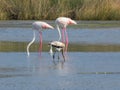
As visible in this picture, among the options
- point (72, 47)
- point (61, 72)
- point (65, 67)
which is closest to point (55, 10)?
point (72, 47)

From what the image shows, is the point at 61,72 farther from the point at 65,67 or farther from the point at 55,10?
the point at 55,10

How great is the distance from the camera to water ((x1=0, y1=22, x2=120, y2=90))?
11328mm

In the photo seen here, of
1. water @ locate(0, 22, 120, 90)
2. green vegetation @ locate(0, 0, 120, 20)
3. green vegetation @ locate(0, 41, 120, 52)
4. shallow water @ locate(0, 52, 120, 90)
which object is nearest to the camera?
shallow water @ locate(0, 52, 120, 90)

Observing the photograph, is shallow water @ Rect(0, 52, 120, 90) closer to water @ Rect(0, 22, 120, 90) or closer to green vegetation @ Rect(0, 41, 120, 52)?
water @ Rect(0, 22, 120, 90)

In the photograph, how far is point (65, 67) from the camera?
13.7 meters

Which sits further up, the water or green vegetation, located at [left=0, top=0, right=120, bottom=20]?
the water

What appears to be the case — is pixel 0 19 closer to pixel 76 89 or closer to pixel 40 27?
pixel 40 27

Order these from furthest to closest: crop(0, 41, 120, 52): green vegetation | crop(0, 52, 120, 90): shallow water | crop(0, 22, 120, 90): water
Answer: crop(0, 41, 120, 52): green vegetation < crop(0, 22, 120, 90): water < crop(0, 52, 120, 90): shallow water

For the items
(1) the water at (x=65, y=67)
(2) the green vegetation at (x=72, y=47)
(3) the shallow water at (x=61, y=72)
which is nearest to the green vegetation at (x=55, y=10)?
(1) the water at (x=65, y=67)

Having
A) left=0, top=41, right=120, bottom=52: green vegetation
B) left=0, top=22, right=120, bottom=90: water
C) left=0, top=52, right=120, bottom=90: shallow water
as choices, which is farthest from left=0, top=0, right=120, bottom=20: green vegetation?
left=0, top=52, right=120, bottom=90: shallow water

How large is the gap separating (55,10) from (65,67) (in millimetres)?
17946

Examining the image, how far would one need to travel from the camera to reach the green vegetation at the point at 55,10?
3131cm

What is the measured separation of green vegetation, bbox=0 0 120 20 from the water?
10042mm

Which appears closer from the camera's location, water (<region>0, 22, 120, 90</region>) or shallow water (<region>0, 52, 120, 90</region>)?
shallow water (<region>0, 52, 120, 90</region>)
